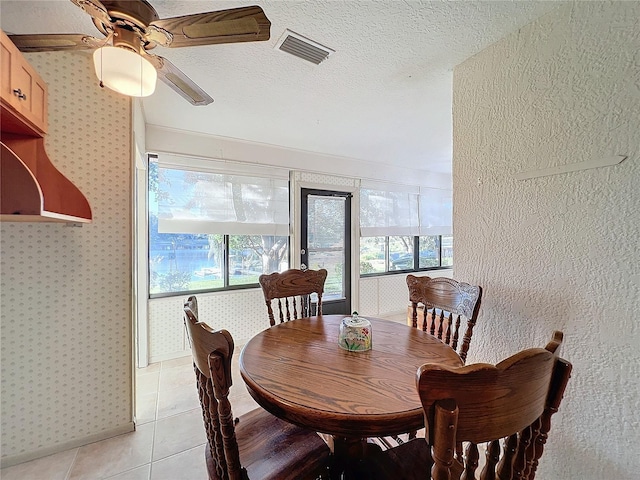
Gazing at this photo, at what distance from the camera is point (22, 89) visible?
1228mm

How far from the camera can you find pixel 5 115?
1.20m

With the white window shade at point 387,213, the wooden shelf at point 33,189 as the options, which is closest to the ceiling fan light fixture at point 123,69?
the wooden shelf at point 33,189

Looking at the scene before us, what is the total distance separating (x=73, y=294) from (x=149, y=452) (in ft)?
3.45

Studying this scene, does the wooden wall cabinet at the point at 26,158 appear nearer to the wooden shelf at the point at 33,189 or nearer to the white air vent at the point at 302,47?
the wooden shelf at the point at 33,189

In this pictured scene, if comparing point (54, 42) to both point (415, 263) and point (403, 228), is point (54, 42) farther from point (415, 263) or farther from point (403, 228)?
point (415, 263)

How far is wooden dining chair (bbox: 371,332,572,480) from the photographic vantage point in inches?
22.1

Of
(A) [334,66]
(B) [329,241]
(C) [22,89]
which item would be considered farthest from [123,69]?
(B) [329,241]

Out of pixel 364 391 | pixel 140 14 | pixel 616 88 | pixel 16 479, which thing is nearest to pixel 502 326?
pixel 364 391

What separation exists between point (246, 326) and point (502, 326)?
265 cm

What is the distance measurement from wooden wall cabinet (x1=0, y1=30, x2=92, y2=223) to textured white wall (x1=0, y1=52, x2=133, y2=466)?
0.24m

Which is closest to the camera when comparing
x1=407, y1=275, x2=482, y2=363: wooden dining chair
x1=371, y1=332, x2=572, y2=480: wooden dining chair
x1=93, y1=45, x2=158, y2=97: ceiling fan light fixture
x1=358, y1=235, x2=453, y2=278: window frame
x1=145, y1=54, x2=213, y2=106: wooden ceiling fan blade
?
x1=371, y1=332, x2=572, y2=480: wooden dining chair

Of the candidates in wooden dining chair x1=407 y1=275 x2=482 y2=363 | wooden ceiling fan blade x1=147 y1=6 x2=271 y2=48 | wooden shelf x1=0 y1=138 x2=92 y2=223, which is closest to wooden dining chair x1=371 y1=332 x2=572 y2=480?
wooden dining chair x1=407 y1=275 x2=482 y2=363

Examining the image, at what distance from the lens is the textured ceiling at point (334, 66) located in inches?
53.2

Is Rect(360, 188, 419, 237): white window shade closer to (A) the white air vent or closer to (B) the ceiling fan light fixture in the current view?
(A) the white air vent
